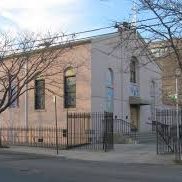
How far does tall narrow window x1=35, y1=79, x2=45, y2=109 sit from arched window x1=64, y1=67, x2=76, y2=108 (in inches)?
95.8

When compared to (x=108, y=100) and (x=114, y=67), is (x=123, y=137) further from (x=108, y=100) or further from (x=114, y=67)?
(x=114, y=67)

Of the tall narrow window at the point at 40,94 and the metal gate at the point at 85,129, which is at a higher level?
the tall narrow window at the point at 40,94

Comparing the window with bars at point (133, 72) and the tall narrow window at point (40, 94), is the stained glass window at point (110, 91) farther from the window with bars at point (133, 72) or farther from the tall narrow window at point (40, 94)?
the tall narrow window at point (40, 94)

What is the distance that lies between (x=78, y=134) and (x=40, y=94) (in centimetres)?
588

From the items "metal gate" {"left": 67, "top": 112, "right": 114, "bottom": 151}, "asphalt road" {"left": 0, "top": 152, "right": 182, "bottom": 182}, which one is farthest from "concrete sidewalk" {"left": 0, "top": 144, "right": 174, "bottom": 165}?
"asphalt road" {"left": 0, "top": 152, "right": 182, "bottom": 182}

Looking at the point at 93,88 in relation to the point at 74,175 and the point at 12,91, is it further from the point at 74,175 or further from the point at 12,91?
the point at 74,175

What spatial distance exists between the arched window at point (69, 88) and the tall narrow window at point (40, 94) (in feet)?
7.98

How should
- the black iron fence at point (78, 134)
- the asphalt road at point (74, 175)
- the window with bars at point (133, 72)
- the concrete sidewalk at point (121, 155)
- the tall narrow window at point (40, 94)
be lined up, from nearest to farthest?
1. the asphalt road at point (74, 175)
2. the concrete sidewalk at point (121, 155)
3. the black iron fence at point (78, 134)
4. the tall narrow window at point (40, 94)
5. the window with bars at point (133, 72)

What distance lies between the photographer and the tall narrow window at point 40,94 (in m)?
36.0

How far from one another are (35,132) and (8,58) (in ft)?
19.1

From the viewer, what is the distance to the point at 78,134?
31.9 metres

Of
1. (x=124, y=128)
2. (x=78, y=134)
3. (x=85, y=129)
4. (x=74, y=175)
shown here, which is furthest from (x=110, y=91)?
(x=74, y=175)

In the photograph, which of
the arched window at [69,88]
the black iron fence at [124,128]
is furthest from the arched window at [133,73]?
the arched window at [69,88]

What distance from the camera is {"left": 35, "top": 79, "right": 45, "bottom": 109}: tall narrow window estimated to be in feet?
118
